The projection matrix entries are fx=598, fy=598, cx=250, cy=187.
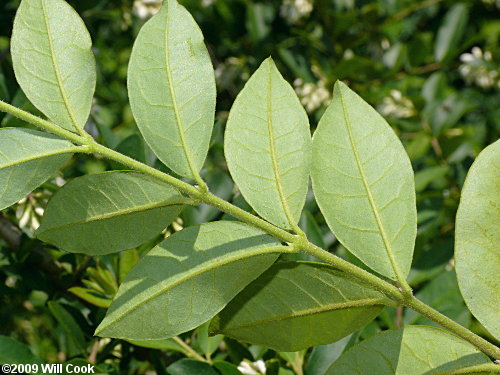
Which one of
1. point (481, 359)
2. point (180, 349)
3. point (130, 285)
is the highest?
point (130, 285)

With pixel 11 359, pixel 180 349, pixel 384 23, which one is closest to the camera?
pixel 11 359

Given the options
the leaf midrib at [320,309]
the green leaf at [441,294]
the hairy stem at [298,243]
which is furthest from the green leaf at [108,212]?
the green leaf at [441,294]

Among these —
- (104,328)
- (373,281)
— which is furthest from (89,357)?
(373,281)

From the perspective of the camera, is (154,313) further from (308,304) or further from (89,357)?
(89,357)

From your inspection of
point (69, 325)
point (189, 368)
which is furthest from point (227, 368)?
point (69, 325)

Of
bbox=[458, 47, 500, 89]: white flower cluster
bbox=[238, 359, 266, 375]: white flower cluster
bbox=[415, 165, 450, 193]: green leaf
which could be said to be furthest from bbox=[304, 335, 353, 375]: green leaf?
bbox=[458, 47, 500, 89]: white flower cluster

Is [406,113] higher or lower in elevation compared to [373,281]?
lower

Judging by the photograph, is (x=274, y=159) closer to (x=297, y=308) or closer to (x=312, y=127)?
(x=297, y=308)
